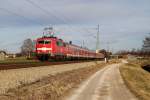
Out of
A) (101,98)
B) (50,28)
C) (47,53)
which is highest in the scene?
(50,28)

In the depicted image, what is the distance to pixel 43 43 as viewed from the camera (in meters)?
43.7

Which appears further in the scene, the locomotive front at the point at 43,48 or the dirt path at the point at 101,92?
the locomotive front at the point at 43,48

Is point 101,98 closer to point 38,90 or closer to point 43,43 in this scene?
point 38,90

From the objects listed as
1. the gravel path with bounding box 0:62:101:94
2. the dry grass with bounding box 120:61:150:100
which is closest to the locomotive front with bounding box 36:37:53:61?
the dry grass with bounding box 120:61:150:100

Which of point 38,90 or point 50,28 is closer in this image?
point 38,90

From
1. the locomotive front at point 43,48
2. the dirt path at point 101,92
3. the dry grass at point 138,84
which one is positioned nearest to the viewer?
the dirt path at point 101,92

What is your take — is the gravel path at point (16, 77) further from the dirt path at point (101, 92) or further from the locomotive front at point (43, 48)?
the locomotive front at point (43, 48)

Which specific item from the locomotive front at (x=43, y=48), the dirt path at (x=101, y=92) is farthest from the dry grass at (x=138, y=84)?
the locomotive front at (x=43, y=48)

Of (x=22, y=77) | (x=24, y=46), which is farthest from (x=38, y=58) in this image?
(x=24, y=46)

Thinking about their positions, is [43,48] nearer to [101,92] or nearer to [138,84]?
[138,84]

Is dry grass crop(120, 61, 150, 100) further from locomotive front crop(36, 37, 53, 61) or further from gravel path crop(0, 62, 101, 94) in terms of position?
locomotive front crop(36, 37, 53, 61)

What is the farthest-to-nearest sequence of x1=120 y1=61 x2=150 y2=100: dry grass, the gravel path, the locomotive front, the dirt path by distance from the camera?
the locomotive front
x1=120 y1=61 x2=150 y2=100: dry grass
the dirt path
the gravel path

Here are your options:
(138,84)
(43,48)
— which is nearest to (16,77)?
(138,84)

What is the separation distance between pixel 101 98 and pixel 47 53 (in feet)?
91.0
